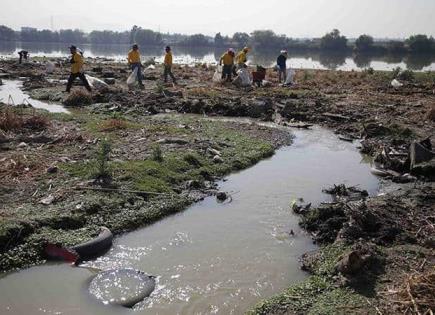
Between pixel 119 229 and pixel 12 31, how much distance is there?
122 meters

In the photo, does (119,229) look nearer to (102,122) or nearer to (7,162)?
(7,162)

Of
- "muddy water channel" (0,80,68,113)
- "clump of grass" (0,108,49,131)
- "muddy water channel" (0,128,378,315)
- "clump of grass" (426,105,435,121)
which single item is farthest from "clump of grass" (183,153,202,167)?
"clump of grass" (426,105,435,121)

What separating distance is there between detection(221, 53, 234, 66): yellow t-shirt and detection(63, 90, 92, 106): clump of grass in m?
7.75

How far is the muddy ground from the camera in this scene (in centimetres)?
541

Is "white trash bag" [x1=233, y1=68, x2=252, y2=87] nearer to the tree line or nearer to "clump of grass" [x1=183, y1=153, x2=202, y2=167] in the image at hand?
"clump of grass" [x1=183, y1=153, x2=202, y2=167]

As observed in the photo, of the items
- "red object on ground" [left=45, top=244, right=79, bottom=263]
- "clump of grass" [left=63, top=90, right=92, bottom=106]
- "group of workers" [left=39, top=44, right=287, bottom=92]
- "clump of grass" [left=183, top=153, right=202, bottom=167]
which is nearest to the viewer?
"red object on ground" [left=45, top=244, right=79, bottom=263]

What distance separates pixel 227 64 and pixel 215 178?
14160 millimetres

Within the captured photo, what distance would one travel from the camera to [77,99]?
17078mm

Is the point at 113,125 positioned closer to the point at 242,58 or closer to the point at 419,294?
Answer: the point at 419,294

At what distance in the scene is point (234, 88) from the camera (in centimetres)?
2164

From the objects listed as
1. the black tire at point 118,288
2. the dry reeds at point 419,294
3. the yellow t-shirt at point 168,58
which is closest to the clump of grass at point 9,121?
the black tire at point 118,288

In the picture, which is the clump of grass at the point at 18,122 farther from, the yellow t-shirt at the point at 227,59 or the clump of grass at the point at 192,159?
the yellow t-shirt at the point at 227,59

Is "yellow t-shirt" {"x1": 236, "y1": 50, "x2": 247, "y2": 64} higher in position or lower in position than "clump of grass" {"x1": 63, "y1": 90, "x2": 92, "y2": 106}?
higher

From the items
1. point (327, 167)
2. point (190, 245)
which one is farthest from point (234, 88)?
point (190, 245)
